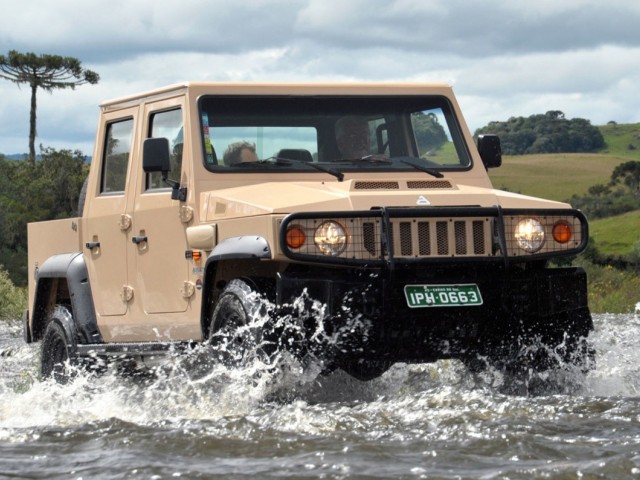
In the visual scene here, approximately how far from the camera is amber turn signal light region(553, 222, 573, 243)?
7.52 metres

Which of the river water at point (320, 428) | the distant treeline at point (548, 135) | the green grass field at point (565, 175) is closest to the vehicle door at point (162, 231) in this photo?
the river water at point (320, 428)

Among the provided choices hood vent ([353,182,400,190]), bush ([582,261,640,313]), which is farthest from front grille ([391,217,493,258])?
bush ([582,261,640,313])

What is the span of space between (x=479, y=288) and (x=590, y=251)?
129ft

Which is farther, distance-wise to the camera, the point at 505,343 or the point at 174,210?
the point at 174,210

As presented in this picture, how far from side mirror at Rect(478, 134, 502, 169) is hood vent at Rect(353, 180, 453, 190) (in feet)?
3.85

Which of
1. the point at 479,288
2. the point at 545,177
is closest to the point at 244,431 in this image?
the point at 479,288

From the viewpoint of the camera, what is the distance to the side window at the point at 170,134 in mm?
8531

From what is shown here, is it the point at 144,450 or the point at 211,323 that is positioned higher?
the point at 211,323

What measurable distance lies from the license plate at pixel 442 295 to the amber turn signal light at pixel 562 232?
60 centimetres

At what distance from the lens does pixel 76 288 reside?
946 cm

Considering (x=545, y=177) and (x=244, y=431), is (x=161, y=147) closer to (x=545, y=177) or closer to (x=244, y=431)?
(x=244, y=431)

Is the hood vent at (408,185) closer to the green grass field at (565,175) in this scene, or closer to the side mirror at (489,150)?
the side mirror at (489,150)

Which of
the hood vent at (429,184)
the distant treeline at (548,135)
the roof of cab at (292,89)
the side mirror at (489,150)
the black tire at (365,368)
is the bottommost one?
the black tire at (365,368)

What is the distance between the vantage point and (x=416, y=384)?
28.7 feet
